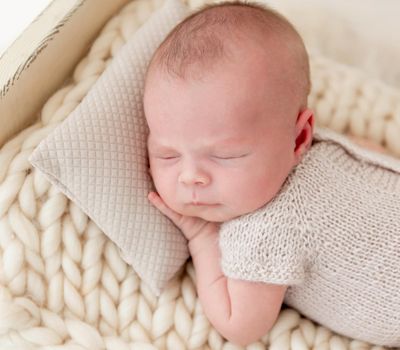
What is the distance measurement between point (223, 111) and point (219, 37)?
112 mm

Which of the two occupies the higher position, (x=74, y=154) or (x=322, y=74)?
(x=74, y=154)

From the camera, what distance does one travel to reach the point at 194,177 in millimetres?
1039

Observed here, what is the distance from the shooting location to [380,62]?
61.9 inches

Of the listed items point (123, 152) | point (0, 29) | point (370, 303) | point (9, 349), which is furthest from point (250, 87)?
point (0, 29)

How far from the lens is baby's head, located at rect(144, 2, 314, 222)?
3.38ft

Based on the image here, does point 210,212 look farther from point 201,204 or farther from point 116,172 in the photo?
point 116,172

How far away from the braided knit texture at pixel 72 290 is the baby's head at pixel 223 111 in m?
0.14

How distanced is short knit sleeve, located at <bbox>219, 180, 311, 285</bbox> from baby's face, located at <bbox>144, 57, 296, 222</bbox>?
0.8 inches

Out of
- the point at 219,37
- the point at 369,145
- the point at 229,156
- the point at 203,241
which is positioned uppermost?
the point at 219,37

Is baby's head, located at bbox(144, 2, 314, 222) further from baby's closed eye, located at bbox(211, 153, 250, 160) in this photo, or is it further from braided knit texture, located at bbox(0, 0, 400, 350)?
braided knit texture, located at bbox(0, 0, 400, 350)

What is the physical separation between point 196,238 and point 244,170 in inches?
6.5

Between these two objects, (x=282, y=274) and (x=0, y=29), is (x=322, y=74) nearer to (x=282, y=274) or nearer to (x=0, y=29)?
(x=282, y=274)

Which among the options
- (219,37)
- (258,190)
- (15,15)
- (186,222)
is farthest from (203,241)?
(15,15)

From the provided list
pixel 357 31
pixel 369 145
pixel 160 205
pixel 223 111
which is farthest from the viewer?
pixel 357 31
